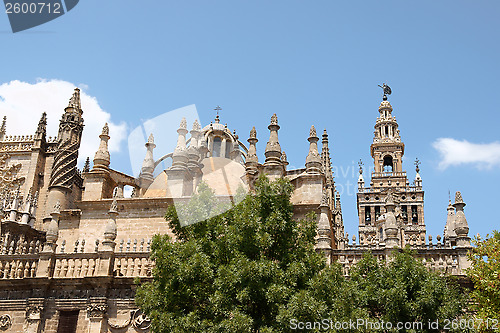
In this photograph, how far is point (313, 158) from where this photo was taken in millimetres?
23484

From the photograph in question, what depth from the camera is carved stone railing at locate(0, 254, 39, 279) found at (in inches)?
824

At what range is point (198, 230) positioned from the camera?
16609 mm

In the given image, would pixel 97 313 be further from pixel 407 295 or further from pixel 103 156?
pixel 407 295

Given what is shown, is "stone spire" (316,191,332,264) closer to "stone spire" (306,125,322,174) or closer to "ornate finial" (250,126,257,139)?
"stone spire" (306,125,322,174)

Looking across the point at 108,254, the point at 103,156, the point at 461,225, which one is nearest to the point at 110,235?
the point at 108,254

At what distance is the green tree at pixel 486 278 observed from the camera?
55.1 feet

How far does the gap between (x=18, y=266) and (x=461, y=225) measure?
16.1 meters

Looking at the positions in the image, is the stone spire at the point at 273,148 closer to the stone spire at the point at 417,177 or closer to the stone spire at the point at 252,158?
the stone spire at the point at 252,158

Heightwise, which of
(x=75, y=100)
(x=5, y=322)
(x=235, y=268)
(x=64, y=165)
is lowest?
(x=5, y=322)

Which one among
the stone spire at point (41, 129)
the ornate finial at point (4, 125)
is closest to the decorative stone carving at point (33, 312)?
the stone spire at point (41, 129)

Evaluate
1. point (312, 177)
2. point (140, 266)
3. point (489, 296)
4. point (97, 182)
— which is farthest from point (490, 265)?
point (97, 182)

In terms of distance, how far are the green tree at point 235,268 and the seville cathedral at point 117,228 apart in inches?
88.9

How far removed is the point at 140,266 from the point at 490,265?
11726mm

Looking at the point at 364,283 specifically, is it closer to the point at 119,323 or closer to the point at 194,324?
the point at 194,324
